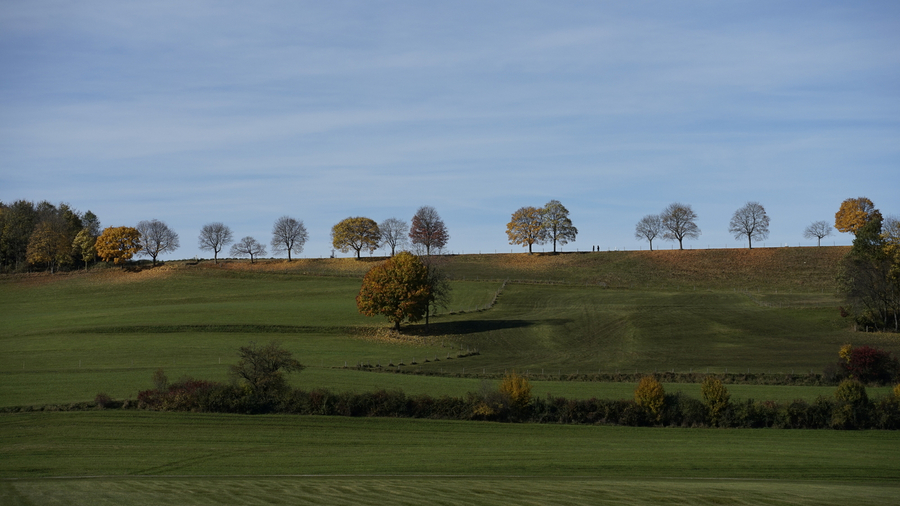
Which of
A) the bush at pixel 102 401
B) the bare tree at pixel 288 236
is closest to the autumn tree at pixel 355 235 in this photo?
the bare tree at pixel 288 236

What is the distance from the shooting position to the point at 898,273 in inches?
2781

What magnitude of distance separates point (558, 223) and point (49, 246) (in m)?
87.5

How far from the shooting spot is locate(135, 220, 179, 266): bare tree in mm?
134625

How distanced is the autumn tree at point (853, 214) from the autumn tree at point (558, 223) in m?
48.5

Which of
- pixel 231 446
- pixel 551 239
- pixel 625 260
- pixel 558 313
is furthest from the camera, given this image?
pixel 551 239

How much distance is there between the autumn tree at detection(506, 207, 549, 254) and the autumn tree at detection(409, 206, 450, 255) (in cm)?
1676

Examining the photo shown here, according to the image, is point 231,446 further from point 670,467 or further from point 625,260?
point 625,260

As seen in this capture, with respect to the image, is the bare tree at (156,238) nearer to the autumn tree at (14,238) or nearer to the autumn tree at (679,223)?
the autumn tree at (14,238)

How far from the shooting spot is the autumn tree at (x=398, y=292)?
2862 inches

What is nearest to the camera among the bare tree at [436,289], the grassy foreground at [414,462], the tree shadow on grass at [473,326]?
the grassy foreground at [414,462]

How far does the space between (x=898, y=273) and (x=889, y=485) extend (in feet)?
168

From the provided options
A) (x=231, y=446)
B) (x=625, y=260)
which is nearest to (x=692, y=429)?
(x=231, y=446)

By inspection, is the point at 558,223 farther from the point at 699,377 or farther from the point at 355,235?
the point at 699,377

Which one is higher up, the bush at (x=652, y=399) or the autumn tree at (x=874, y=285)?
the autumn tree at (x=874, y=285)
